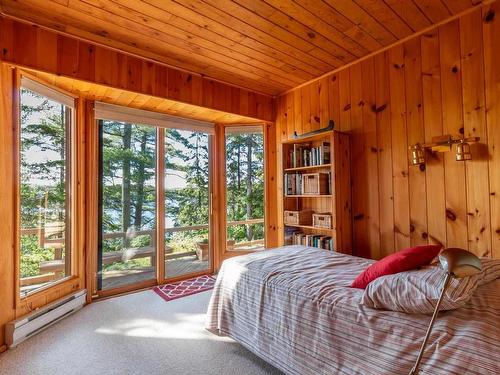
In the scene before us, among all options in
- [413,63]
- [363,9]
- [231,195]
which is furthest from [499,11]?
[231,195]

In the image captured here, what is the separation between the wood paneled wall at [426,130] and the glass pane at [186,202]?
179cm

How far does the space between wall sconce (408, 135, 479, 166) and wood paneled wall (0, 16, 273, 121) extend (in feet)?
6.74

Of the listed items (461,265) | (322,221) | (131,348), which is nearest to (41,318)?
(131,348)

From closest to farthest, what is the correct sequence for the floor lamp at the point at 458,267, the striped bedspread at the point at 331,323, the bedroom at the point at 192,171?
the floor lamp at the point at 458,267, the striped bedspread at the point at 331,323, the bedroom at the point at 192,171

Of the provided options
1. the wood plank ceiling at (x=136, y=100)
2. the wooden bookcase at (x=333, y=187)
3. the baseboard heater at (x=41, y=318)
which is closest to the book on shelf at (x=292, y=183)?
the wooden bookcase at (x=333, y=187)

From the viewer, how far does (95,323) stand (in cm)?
242

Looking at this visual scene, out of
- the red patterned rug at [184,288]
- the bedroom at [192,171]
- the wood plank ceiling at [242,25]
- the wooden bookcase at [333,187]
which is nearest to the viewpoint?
the bedroom at [192,171]

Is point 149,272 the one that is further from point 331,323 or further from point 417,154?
point 417,154

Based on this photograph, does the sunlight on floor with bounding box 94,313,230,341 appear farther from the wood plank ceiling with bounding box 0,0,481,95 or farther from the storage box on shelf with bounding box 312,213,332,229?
the wood plank ceiling with bounding box 0,0,481,95

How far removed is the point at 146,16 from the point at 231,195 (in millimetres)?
2424

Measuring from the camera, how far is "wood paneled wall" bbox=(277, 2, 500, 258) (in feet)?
6.70

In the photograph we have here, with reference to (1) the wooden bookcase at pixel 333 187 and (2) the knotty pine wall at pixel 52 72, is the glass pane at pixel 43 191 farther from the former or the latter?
(1) the wooden bookcase at pixel 333 187

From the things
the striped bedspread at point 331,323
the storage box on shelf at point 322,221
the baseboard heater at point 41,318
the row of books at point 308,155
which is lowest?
the baseboard heater at point 41,318

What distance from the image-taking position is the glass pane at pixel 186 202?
3.58 metres
